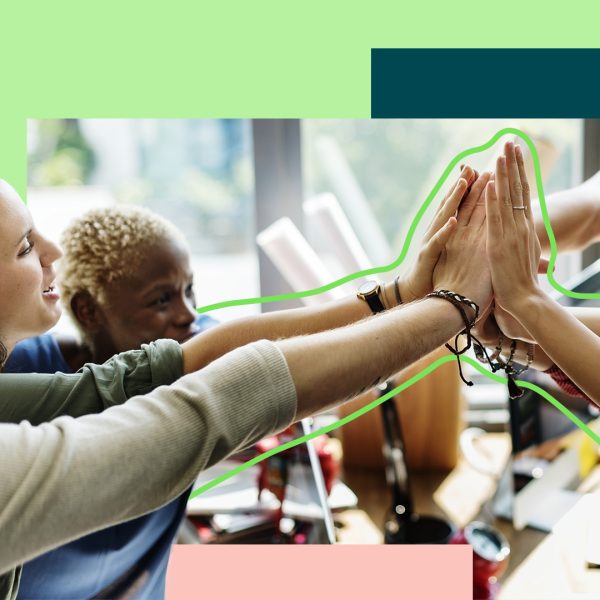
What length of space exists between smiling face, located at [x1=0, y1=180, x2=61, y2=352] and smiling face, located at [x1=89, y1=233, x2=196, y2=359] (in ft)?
0.22

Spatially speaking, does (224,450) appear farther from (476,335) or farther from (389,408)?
(389,408)

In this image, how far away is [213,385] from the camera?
385 mm

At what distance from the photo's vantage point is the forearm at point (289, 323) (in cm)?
57

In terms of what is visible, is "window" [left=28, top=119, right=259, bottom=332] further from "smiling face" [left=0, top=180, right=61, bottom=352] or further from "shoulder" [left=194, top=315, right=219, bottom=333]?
"smiling face" [left=0, top=180, right=61, bottom=352]

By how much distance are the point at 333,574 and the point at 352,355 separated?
1.26ft

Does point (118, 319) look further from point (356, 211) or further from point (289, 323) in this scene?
point (356, 211)

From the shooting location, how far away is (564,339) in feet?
1.69

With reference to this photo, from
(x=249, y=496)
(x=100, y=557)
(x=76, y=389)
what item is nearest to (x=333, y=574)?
(x=249, y=496)

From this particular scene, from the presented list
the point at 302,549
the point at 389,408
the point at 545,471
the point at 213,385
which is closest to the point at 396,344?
the point at 213,385

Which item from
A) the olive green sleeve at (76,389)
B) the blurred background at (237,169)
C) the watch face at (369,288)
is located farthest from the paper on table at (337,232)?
the olive green sleeve at (76,389)

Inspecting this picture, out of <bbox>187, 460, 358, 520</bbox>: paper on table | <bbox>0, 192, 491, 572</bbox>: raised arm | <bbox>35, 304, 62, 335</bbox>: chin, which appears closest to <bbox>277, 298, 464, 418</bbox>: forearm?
<bbox>0, 192, 491, 572</bbox>: raised arm

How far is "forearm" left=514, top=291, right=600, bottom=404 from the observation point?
511 millimetres

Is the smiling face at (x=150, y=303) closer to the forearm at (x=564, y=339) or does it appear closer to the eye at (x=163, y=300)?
the eye at (x=163, y=300)

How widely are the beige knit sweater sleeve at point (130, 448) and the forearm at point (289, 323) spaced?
169 millimetres
